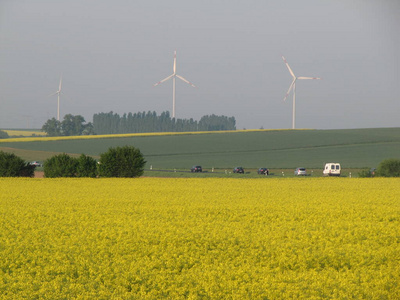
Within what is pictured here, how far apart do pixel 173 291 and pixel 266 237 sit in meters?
6.64

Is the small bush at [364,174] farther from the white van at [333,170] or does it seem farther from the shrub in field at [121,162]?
the shrub in field at [121,162]

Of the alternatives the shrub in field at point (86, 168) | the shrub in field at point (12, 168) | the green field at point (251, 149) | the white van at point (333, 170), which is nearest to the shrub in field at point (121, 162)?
the shrub in field at point (86, 168)

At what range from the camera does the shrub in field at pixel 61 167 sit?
6375 cm

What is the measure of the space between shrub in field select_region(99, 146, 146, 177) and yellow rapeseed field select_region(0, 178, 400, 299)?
3751cm

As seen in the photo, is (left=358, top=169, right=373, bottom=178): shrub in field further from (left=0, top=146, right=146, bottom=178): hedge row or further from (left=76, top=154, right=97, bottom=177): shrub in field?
(left=76, top=154, right=97, bottom=177): shrub in field

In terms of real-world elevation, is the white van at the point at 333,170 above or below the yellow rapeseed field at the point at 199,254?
above

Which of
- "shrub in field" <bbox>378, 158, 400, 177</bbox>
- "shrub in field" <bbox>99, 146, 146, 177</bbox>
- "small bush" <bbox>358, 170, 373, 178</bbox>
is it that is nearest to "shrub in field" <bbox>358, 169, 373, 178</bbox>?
"small bush" <bbox>358, 170, 373, 178</bbox>

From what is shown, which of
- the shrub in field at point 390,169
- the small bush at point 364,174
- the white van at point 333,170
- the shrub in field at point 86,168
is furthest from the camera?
the white van at point 333,170

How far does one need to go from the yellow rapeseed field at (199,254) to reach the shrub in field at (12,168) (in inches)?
1551

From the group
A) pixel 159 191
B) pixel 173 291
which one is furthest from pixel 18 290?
pixel 159 191

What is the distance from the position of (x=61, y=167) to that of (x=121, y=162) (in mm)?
6636

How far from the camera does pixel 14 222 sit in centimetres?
2173

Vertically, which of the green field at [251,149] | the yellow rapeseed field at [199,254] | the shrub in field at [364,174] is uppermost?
the green field at [251,149]

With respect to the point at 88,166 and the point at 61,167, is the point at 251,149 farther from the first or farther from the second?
the point at 61,167
